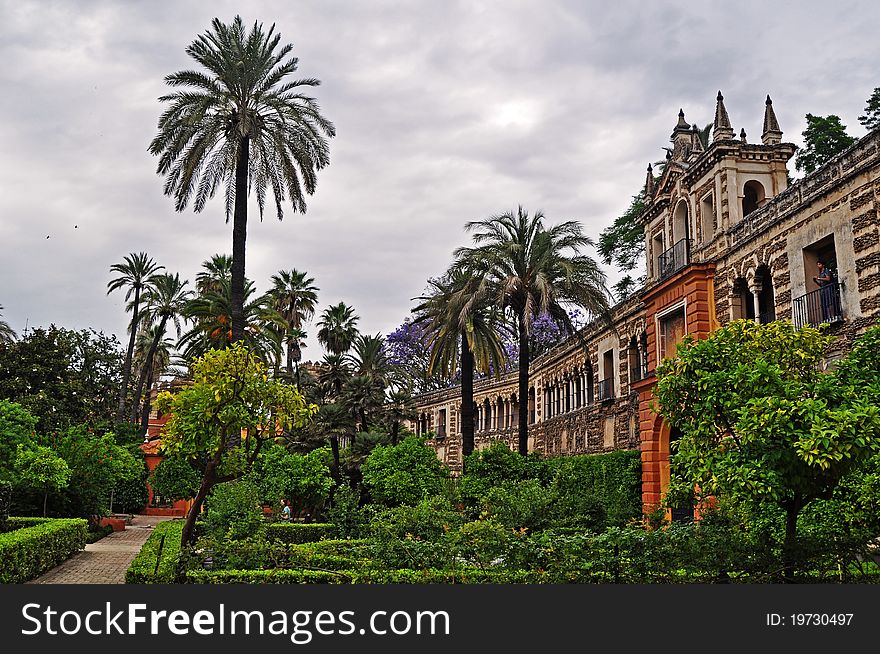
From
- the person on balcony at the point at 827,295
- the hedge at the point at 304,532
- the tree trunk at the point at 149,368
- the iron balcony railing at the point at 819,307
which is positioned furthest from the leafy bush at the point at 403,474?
the tree trunk at the point at 149,368

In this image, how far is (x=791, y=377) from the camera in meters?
11.1

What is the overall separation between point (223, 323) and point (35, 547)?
18.0 meters

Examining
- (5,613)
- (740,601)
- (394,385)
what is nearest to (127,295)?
(394,385)

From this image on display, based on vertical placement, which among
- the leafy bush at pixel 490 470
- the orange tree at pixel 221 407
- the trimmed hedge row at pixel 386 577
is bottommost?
the trimmed hedge row at pixel 386 577

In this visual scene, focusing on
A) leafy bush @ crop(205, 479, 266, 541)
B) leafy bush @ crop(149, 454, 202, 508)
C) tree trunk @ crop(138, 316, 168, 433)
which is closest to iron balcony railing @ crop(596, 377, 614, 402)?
leafy bush @ crop(205, 479, 266, 541)

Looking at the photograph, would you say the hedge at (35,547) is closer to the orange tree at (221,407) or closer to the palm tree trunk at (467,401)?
the orange tree at (221,407)

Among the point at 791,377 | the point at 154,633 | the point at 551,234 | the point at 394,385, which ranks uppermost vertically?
the point at 551,234

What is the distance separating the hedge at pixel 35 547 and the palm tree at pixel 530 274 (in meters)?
14.2

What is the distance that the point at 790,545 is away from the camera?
1018 cm

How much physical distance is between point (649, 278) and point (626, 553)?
17.3 meters

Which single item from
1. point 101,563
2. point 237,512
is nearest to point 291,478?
point 101,563

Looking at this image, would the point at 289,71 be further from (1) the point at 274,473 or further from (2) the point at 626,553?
(2) the point at 626,553

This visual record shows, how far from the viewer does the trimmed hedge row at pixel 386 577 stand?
407 inches

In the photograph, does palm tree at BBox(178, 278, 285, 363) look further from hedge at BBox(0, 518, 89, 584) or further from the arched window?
the arched window
